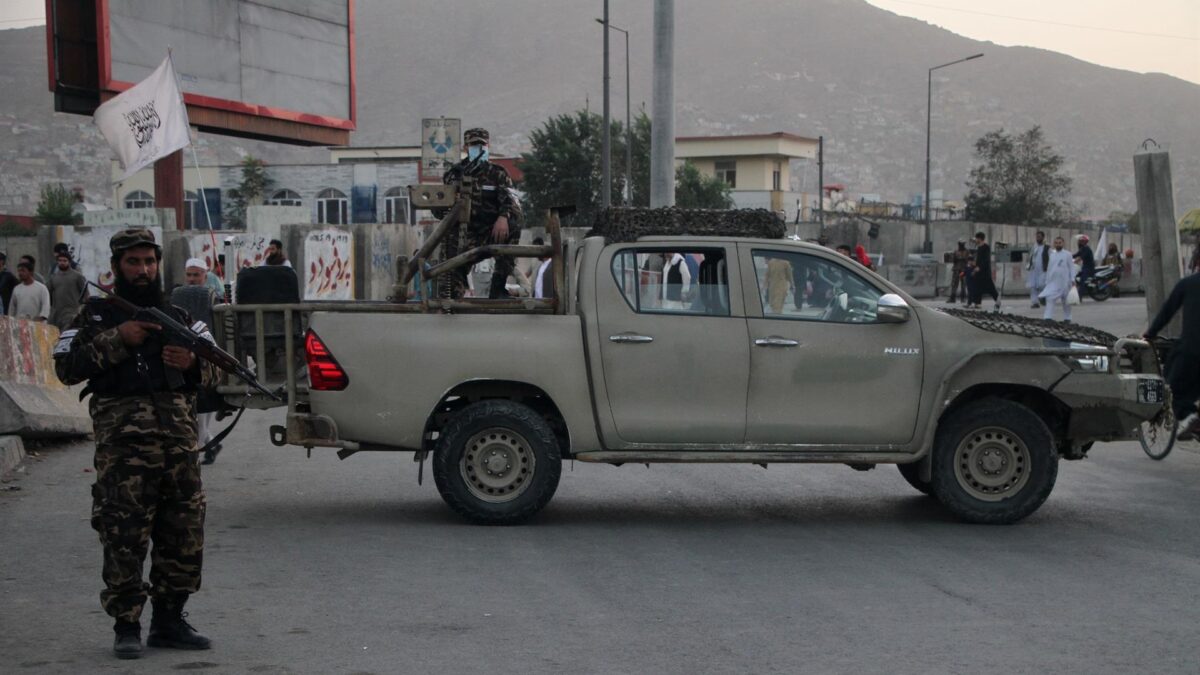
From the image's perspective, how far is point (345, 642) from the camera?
614cm

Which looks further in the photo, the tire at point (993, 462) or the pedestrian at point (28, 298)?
the pedestrian at point (28, 298)

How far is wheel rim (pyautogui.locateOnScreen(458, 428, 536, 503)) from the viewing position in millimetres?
9141

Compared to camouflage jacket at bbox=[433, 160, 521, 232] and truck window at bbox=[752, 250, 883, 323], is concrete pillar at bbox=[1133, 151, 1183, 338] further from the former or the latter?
camouflage jacket at bbox=[433, 160, 521, 232]

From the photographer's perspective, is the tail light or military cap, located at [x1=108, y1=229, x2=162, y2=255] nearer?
military cap, located at [x1=108, y1=229, x2=162, y2=255]

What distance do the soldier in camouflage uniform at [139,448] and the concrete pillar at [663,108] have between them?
42.7ft

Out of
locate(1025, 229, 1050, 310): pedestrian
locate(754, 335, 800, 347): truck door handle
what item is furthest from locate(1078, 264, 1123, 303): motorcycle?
locate(754, 335, 800, 347): truck door handle

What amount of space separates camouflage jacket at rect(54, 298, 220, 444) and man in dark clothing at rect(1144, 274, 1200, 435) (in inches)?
335

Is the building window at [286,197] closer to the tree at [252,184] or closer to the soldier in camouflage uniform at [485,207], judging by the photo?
the tree at [252,184]

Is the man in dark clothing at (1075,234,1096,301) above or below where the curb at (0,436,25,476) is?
above

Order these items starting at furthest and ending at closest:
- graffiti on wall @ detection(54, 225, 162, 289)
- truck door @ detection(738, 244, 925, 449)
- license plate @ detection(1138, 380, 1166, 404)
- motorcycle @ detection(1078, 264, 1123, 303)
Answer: motorcycle @ detection(1078, 264, 1123, 303)
graffiti on wall @ detection(54, 225, 162, 289)
license plate @ detection(1138, 380, 1166, 404)
truck door @ detection(738, 244, 925, 449)

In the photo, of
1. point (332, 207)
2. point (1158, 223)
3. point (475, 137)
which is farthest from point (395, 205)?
point (475, 137)

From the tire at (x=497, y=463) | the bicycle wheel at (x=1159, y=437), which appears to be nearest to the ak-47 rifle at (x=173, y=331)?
the tire at (x=497, y=463)

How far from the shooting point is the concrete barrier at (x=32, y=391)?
12758 millimetres

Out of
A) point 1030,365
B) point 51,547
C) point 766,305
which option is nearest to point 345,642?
point 51,547
